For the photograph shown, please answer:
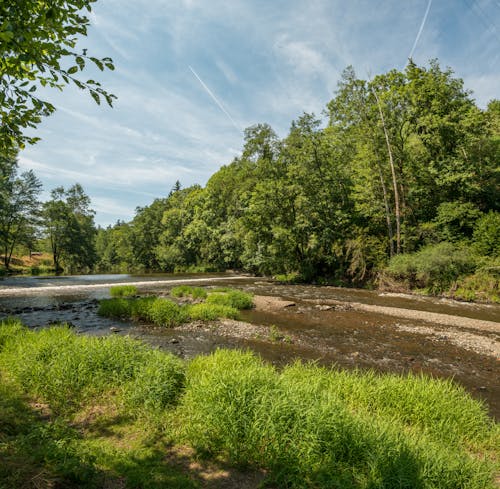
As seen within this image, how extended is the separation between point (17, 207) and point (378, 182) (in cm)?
5270

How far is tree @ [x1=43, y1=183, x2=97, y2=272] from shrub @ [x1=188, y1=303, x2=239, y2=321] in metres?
52.4

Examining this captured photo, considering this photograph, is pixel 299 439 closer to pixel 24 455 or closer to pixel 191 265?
pixel 24 455

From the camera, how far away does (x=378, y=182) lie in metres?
29.7

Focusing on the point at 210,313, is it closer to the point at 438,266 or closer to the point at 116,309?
the point at 116,309

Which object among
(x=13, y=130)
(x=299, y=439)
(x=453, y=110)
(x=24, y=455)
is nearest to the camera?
(x=24, y=455)

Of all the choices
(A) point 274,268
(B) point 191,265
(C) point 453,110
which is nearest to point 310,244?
(A) point 274,268

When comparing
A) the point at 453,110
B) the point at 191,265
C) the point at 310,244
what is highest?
the point at 453,110

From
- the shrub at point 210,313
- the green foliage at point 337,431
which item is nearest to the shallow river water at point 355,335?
the shrub at point 210,313

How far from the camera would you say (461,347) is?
989 centimetres

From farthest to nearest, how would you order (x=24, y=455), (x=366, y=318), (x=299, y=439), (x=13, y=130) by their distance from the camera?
(x=366, y=318) → (x=13, y=130) → (x=299, y=439) → (x=24, y=455)

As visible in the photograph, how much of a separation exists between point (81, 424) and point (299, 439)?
3.45 meters

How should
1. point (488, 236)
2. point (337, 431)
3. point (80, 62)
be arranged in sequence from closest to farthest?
point (80, 62), point (337, 431), point (488, 236)

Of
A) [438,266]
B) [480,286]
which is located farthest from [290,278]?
[480,286]

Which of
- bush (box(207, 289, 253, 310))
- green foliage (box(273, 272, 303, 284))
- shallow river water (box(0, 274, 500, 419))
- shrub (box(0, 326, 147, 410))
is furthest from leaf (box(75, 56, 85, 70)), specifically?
green foliage (box(273, 272, 303, 284))
